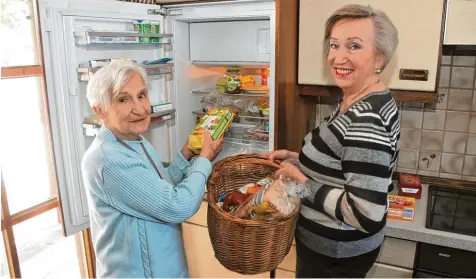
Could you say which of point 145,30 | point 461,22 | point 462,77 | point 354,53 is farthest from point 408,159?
point 145,30

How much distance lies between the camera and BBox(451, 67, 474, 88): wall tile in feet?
5.05

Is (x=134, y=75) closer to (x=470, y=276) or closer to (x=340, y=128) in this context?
(x=340, y=128)

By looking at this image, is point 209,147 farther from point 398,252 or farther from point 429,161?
point 429,161

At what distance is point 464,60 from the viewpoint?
1.54 metres

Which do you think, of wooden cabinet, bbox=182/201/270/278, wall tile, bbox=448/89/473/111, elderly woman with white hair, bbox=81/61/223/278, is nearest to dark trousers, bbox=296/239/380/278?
elderly woman with white hair, bbox=81/61/223/278

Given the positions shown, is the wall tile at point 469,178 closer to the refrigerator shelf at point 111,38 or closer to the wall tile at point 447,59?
the wall tile at point 447,59

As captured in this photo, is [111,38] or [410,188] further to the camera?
[410,188]

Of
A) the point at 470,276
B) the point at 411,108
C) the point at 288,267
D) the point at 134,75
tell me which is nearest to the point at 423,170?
the point at 411,108

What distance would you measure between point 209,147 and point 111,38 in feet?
1.79

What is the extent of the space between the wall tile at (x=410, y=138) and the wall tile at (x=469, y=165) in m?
0.20

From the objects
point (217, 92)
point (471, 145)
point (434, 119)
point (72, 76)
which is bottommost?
point (471, 145)

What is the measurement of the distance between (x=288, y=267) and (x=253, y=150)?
0.55 m

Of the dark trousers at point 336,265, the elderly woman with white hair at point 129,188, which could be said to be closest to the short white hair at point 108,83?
the elderly woman with white hair at point 129,188

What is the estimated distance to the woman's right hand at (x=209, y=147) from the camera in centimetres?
117
